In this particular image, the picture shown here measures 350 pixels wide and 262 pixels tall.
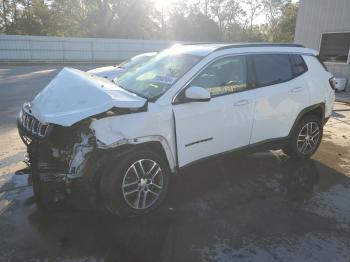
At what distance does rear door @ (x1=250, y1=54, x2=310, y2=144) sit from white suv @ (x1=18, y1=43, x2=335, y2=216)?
15 mm

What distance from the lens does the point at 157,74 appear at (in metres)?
4.26

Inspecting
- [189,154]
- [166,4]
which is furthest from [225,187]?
[166,4]

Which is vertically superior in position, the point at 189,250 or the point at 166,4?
the point at 166,4

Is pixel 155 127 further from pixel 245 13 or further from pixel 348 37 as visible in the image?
pixel 245 13

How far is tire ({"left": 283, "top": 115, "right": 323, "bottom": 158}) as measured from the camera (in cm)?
532

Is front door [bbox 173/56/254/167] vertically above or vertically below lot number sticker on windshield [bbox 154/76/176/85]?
below

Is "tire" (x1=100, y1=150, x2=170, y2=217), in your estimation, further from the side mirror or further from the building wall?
the building wall

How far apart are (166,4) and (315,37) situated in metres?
40.6

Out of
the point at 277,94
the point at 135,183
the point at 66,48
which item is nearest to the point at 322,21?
the point at 277,94

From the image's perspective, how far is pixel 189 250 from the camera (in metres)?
3.16

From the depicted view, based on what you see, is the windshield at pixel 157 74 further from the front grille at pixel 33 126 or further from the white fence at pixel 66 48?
the white fence at pixel 66 48

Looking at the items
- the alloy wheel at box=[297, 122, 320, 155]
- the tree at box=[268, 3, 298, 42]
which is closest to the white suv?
the alloy wheel at box=[297, 122, 320, 155]

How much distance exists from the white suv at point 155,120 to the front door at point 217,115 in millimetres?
13

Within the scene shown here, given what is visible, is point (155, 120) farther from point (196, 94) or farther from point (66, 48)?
point (66, 48)
